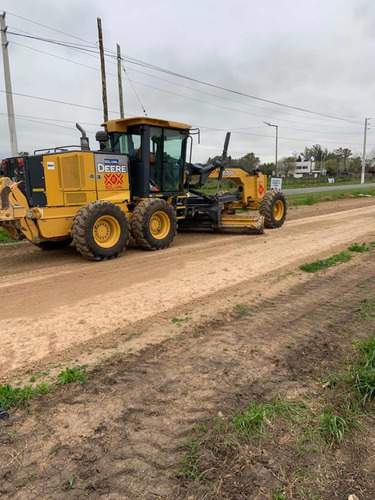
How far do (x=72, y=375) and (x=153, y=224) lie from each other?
238 inches

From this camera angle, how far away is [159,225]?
9.30m

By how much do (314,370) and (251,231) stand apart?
7.79 m

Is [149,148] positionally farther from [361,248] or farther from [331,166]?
[331,166]

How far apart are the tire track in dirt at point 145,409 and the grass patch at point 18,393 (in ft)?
0.39

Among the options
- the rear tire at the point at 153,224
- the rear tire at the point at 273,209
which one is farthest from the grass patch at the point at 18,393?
the rear tire at the point at 273,209

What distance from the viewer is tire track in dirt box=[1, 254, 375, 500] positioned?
88.9 inches

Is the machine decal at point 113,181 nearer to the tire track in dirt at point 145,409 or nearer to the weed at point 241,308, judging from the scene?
the weed at point 241,308

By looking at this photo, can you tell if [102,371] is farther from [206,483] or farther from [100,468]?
[206,483]

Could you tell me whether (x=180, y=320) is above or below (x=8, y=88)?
below

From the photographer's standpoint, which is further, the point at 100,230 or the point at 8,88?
the point at 8,88

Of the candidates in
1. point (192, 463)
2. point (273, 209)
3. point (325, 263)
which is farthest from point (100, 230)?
point (273, 209)

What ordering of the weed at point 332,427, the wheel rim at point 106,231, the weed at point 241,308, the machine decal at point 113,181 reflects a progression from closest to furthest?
the weed at point 332,427 → the weed at point 241,308 → the wheel rim at point 106,231 → the machine decal at point 113,181

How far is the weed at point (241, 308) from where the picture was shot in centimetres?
488

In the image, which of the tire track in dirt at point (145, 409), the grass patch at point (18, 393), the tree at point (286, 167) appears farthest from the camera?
the tree at point (286, 167)
